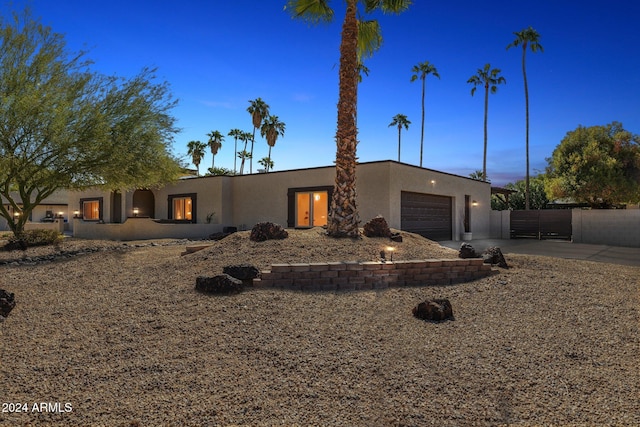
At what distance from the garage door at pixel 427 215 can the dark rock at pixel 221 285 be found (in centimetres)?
1155

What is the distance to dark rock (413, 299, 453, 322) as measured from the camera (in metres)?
4.85

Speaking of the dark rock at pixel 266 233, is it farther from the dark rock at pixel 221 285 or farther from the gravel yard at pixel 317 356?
the dark rock at pixel 221 285

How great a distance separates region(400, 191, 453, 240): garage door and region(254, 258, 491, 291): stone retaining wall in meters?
9.45

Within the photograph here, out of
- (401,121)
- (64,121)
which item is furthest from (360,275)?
(401,121)

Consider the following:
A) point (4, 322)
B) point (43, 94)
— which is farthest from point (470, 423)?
point (43, 94)

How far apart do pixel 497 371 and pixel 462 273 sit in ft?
11.2

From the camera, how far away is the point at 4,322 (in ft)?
15.6

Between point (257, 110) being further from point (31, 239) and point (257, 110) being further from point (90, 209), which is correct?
point (31, 239)

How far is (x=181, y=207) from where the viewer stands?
23359mm

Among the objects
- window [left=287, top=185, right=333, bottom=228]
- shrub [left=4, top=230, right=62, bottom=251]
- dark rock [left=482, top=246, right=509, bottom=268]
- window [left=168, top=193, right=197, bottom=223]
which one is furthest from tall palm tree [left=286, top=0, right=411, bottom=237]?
window [left=168, top=193, right=197, bottom=223]

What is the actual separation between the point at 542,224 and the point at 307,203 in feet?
48.3

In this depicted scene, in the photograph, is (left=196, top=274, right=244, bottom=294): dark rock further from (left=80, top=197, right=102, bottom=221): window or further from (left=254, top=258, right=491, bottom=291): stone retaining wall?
(left=80, top=197, right=102, bottom=221): window

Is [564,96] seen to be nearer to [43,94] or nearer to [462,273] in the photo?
[462,273]

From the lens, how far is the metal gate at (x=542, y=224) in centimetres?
2102
